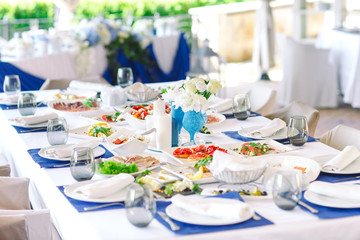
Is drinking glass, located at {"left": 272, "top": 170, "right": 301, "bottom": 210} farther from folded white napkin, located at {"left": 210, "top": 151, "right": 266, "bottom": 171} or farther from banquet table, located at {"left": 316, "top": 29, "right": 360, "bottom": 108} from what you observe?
banquet table, located at {"left": 316, "top": 29, "right": 360, "bottom": 108}

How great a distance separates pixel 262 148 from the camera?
2.76 meters

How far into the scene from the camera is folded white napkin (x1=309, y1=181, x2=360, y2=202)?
6.88 feet

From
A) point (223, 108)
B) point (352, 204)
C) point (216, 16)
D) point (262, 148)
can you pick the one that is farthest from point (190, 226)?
point (216, 16)

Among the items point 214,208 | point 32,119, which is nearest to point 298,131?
point 214,208

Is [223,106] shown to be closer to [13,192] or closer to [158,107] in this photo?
[158,107]

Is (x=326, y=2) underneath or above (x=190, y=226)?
above

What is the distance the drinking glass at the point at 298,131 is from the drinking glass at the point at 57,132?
1064mm

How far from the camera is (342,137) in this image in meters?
3.20

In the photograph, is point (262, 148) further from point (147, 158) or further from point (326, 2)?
point (326, 2)

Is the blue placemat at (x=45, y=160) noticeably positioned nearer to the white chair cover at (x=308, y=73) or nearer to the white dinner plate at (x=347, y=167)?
the white dinner plate at (x=347, y=167)

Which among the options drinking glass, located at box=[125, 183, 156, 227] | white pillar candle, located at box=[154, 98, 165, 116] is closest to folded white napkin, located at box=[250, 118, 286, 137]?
white pillar candle, located at box=[154, 98, 165, 116]

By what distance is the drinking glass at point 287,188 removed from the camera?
79.0 inches

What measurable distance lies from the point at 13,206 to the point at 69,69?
385cm

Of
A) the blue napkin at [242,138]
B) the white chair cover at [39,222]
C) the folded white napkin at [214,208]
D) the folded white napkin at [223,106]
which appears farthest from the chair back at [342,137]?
the white chair cover at [39,222]
